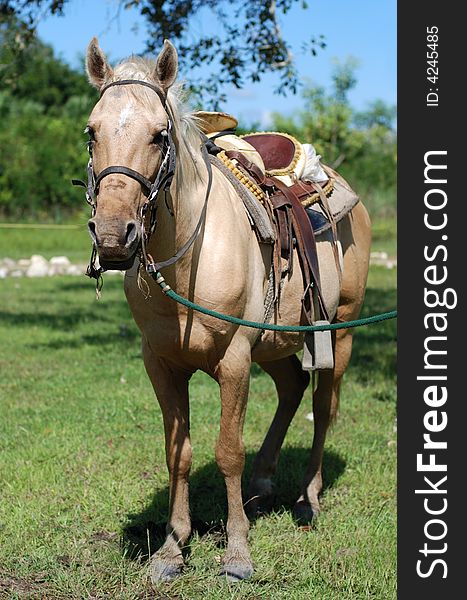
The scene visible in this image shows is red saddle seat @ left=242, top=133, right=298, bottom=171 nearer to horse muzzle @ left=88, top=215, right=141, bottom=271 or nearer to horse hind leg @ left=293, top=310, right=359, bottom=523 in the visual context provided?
horse hind leg @ left=293, top=310, right=359, bottom=523

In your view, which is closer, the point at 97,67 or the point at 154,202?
the point at 154,202

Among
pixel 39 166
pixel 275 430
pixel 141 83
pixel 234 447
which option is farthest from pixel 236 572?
pixel 39 166

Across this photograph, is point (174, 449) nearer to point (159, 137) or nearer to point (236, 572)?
point (236, 572)

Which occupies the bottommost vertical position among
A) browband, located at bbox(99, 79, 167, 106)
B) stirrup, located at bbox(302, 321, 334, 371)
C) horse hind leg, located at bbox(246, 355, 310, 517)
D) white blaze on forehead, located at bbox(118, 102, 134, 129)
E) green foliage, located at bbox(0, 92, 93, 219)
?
horse hind leg, located at bbox(246, 355, 310, 517)

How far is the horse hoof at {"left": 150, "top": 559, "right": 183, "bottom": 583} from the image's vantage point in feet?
13.0

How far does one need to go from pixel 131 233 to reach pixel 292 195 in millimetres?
1786

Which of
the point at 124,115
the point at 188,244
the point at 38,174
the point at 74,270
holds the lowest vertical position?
the point at 74,270

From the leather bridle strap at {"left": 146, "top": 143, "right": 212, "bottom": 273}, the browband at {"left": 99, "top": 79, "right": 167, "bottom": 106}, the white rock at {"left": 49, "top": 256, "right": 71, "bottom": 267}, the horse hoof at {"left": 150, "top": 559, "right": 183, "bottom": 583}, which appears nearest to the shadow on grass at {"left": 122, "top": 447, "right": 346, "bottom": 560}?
the horse hoof at {"left": 150, "top": 559, "right": 183, "bottom": 583}

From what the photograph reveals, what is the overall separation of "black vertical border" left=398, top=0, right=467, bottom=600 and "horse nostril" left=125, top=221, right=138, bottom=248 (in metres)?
1.10

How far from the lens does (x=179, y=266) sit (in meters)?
3.79

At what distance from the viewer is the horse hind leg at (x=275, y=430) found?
5.05 metres

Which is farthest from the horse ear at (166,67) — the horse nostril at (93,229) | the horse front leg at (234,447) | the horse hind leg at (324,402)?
the horse hind leg at (324,402)

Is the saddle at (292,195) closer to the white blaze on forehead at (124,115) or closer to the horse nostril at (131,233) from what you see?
the white blaze on forehead at (124,115)

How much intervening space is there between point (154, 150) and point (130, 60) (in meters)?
0.51
